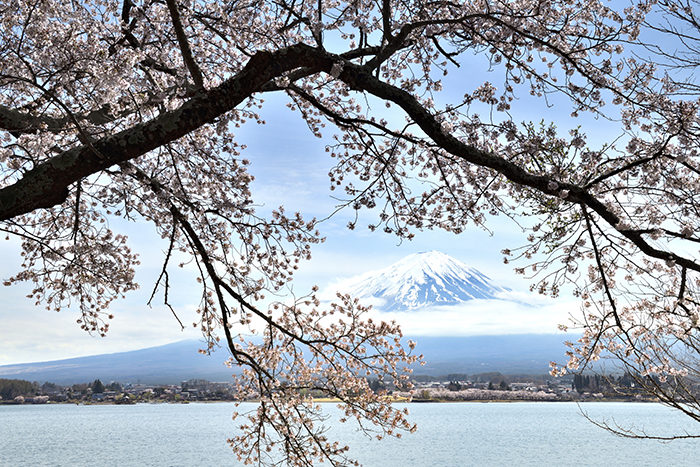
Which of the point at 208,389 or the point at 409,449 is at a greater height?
the point at 208,389

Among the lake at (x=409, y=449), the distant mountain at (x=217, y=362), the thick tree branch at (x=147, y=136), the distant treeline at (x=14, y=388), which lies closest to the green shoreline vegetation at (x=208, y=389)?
the distant treeline at (x=14, y=388)

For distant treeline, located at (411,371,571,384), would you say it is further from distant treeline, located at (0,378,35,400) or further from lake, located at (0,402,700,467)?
distant treeline, located at (0,378,35,400)

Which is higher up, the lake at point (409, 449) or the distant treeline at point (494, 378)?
the distant treeline at point (494, 378)

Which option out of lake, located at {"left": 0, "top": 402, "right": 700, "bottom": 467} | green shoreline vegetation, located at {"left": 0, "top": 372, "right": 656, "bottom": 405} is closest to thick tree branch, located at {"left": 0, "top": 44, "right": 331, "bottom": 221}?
lake, located at {"left": 0, "top": 402, "right": 700, "bottom": 467}

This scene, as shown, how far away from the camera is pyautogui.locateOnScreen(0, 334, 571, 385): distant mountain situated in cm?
11606

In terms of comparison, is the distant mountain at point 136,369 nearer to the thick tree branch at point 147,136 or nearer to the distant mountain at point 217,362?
the distant mountain at point 217,362

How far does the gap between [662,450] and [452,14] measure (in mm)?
40947

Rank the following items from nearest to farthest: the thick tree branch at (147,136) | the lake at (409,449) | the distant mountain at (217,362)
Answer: the thick tree branch at (147,136) → the lake at (409,449) → the distant mountain at (217,362)

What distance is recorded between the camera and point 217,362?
156 metres

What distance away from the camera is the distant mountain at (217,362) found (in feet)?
381

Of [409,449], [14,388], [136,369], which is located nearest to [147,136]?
[409,449]

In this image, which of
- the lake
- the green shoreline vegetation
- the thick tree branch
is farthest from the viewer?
the green shoreline vegetation

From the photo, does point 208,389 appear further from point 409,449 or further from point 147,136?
point 147,136

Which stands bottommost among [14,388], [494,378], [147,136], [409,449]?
[409,449]
